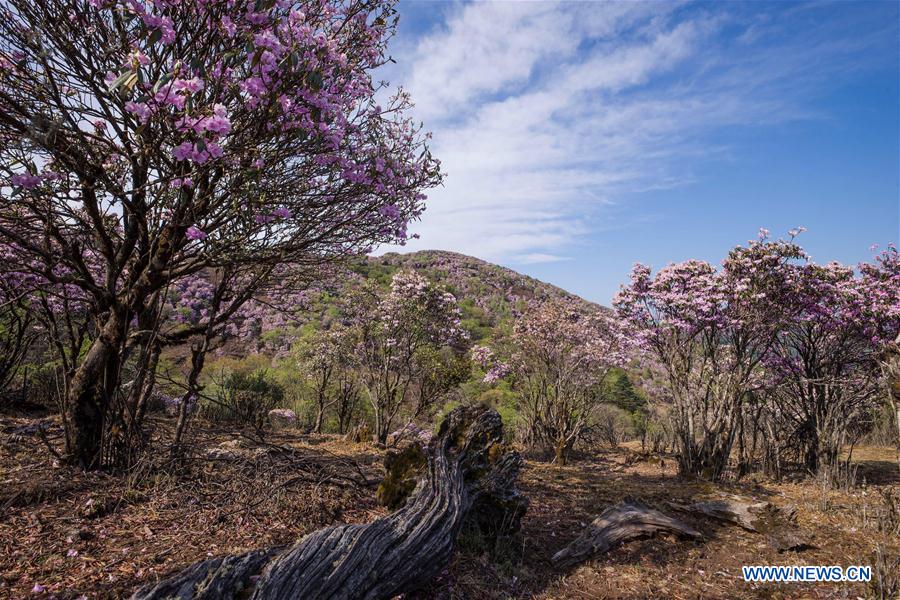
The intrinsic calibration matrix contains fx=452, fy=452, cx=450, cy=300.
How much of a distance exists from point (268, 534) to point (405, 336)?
319 inches

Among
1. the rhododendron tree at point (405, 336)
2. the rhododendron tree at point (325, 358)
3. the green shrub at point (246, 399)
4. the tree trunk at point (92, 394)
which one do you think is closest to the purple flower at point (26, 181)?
the tree trunk at point (92, 394)

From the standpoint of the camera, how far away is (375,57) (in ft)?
18.0

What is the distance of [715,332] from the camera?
376 inches

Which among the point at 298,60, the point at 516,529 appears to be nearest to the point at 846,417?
the point at 516,529

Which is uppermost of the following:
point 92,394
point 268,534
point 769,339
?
point 769,339

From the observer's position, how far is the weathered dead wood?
583cm

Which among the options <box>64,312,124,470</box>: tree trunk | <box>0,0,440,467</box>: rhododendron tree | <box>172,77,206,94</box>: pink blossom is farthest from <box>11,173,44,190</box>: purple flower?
<box>64,312,124,470</box>: tree trunk

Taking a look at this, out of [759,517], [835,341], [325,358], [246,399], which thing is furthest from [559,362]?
[246,399]

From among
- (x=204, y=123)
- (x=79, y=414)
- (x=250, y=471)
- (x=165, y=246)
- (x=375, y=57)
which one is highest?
(x=375, y=57)

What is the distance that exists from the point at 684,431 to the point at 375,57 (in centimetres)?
943

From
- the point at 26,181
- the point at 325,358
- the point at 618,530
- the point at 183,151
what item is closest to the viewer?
the point at 183,151

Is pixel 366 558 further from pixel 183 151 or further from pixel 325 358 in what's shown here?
pixel 325 358

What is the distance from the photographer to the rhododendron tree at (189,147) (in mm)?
3639

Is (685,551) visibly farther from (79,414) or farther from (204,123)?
(79,414)
